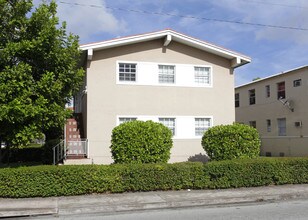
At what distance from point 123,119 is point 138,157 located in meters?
4.28

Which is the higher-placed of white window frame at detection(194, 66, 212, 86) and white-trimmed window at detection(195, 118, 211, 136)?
white window frame at detection(194, 66, 212, 86)

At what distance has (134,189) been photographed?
11297 mm

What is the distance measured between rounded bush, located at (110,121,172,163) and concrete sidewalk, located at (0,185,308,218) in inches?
81.2

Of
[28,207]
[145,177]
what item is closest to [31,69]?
[28,207]

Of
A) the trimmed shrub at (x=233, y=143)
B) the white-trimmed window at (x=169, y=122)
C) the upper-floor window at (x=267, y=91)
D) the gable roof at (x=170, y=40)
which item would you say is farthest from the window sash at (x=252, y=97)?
the trimmed shrub at (x=233, y=143)

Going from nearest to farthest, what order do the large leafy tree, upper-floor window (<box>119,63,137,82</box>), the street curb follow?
the street curb, the large leafy tree, upper-floor window (<box>119,63,137,82</box>)

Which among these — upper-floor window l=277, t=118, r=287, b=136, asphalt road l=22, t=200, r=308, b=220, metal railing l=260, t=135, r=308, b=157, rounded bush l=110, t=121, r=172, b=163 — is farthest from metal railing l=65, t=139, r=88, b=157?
upper-floor window l=277, t=118, r=287, b=136

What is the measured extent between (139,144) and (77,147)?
13.5 ft

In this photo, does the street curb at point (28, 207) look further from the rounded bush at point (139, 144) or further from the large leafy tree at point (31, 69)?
the rounded bush at point (139, 144)

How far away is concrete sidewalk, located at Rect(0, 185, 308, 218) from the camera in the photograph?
30.1 ft

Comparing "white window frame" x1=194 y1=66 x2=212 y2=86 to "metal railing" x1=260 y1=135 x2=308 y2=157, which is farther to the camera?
"metal railing" x1=260 y1=135 x2=308 y2=157

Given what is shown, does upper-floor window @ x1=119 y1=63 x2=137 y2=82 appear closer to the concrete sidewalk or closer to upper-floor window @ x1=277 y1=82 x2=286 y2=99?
the concrete sidewalk

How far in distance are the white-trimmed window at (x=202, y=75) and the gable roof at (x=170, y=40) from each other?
94cm

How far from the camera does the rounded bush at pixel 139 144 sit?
13.0 meters
